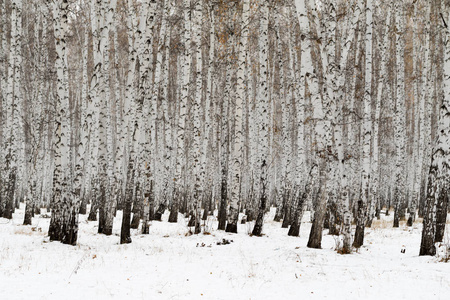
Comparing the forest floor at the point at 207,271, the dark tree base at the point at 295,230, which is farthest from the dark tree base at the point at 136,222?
the dark tree base at the point at 295,230

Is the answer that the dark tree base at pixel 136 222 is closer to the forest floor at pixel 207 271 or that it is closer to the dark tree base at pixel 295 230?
the forest floor at pixel 207 271

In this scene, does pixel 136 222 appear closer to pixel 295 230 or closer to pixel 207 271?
pixel 295 230

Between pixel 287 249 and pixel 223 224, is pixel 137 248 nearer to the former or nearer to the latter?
pixel 287 249

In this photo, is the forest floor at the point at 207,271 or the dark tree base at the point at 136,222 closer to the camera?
the forest floor at the point at 207,271

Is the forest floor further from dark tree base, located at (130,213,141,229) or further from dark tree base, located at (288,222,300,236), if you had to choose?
dark tree base, located at (130,213,141,229)

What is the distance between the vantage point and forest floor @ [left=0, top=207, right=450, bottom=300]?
5.34 metres

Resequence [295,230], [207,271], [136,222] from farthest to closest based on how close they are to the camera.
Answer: [136,222], [295,230], [207,271]

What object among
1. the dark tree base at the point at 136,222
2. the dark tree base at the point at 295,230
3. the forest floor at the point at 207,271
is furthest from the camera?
the dark tree base at the point at 136,222

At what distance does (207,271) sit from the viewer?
669 centimetres

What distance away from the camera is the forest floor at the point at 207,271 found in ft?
17.5

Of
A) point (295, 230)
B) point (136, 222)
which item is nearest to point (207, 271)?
point (295, 230)

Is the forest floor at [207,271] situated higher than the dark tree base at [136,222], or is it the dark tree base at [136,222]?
the forest floor at [207,271]

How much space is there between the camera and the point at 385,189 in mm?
30266

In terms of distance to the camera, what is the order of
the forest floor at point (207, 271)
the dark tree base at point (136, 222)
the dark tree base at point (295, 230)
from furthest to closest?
the dark tree base at point (136, 222) < the dark tree base at point (295, 230) < the forest floor at point (207, 271)
